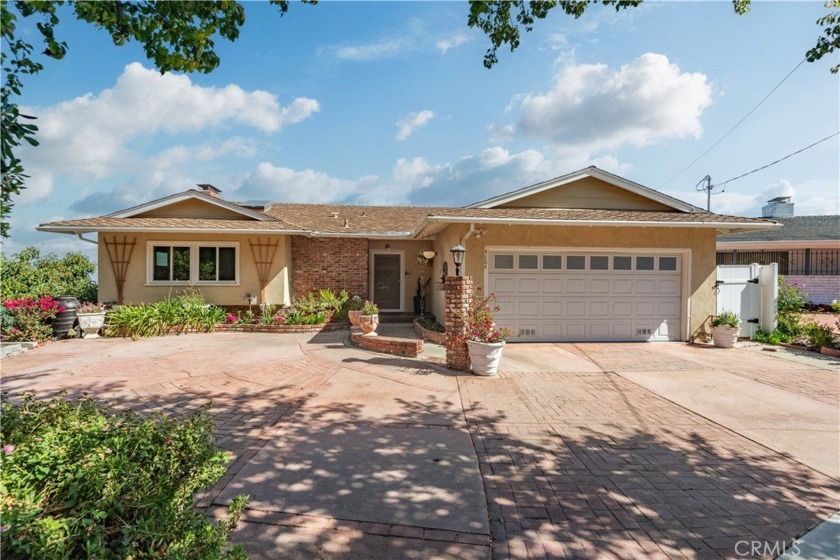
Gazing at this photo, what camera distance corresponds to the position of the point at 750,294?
10.9 m

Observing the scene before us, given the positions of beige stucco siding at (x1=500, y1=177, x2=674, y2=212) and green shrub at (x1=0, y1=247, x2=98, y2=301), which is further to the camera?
green shrub at (x1=0, y1=247, x2=98, y2=301)

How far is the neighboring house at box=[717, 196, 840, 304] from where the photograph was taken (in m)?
18.7

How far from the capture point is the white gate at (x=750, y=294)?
1071 cm

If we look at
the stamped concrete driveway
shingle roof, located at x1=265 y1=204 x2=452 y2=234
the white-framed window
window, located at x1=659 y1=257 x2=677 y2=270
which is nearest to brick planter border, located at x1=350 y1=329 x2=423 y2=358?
the stamped concrete driveway

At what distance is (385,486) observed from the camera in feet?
11.1

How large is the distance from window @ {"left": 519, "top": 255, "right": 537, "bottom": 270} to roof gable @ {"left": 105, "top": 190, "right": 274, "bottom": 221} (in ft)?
28.4

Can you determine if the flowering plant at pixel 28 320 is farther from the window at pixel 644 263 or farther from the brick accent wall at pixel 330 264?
the window at pixel 644 263

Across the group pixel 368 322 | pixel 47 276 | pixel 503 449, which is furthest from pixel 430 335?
pixel 47 276

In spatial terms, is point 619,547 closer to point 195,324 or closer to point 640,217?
point 640,217

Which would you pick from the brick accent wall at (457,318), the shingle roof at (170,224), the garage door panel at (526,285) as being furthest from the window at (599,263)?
the shingle roof at (170,224)

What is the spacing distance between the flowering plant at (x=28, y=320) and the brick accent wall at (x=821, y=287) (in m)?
28.9

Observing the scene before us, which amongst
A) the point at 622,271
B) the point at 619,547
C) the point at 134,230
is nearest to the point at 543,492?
the point at 619,547

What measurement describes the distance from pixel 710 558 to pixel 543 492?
1165mm

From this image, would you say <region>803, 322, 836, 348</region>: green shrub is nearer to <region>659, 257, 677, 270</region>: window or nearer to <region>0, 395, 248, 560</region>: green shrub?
<region>659, 257, 677, 270</region>: window
